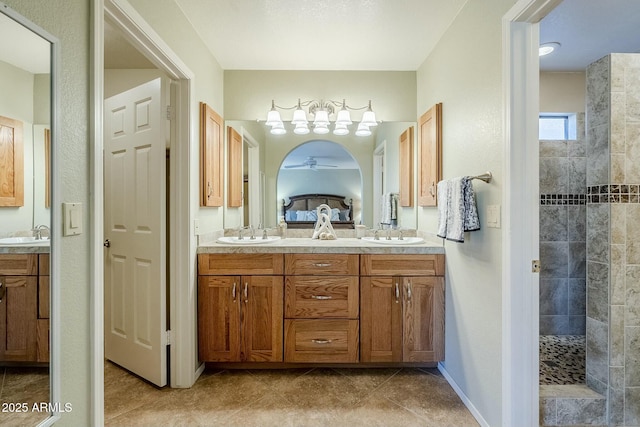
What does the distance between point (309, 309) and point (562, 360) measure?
1.81 meters

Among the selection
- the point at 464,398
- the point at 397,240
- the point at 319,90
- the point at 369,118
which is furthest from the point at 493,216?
the point at 319,90

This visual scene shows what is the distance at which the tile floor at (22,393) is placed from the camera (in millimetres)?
826

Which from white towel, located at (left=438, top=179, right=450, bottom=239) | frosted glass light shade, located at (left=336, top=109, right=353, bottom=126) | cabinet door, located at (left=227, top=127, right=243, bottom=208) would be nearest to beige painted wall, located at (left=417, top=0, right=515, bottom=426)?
white towel, located at (left=438, top=179, right=450, bottom=239)

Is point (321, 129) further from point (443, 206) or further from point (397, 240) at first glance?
point (443, 206)

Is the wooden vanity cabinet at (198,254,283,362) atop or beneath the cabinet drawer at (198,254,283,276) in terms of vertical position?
beneath

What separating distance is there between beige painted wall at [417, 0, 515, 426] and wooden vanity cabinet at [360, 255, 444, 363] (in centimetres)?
10

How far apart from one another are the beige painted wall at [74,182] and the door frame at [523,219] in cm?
173

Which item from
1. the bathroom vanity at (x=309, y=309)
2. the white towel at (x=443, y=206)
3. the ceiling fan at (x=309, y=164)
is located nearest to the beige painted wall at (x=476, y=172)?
the white towel at (x=443, y=206)

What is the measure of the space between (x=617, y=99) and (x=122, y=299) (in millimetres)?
3192

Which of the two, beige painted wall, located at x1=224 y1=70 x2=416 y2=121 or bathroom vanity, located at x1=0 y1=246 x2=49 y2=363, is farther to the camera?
beige painted wall, located at x1=224 y1=70 x2=416 y2=121

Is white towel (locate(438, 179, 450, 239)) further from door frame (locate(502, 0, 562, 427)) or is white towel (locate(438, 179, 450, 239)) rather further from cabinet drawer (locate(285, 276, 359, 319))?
cabinet drawer (locate(285, 276, 359, 319))

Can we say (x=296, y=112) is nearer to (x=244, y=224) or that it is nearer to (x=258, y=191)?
(x=258, y=191)

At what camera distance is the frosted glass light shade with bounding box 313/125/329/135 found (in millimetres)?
2594

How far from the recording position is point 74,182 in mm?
1038
